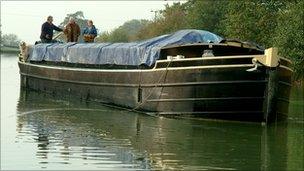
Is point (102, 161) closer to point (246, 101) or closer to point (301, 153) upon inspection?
point (301, 153)

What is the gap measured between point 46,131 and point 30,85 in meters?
12.2

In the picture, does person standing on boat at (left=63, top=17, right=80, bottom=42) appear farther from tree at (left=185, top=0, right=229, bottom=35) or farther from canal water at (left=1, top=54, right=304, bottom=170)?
tree at (left=185, top=0, right=229, bottom=35)

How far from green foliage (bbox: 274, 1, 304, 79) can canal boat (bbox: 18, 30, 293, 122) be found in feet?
39.7

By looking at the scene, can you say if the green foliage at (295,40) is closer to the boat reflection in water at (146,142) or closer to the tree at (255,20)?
the tree at (255,20)

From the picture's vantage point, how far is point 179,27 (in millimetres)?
59562

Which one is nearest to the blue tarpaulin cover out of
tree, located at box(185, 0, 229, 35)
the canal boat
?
the canal boat

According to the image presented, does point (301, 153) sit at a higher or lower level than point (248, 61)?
lower

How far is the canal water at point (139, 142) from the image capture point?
28.0 feet

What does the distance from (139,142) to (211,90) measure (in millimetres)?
3542

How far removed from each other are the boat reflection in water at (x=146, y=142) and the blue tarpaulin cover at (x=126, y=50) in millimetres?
1661

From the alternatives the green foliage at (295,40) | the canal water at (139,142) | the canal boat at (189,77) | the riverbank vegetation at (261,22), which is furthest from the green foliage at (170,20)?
the canal water at (139,142)

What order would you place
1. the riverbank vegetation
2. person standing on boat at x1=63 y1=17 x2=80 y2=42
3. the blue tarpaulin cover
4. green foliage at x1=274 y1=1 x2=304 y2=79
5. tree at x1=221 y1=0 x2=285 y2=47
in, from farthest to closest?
1. tree at x1=221 y1=0 x2=285 y2=47
2. the riverbank vegetation
3. green foliage at x1=274 y1=1 x2=304 y2=79
4. person standing on boat at x1=63 y1=17 x2=80 y2=42
5. the blue tarpaulin cover

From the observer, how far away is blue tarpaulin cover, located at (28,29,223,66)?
15.5m

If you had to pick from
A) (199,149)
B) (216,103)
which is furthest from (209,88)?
(199,149)
